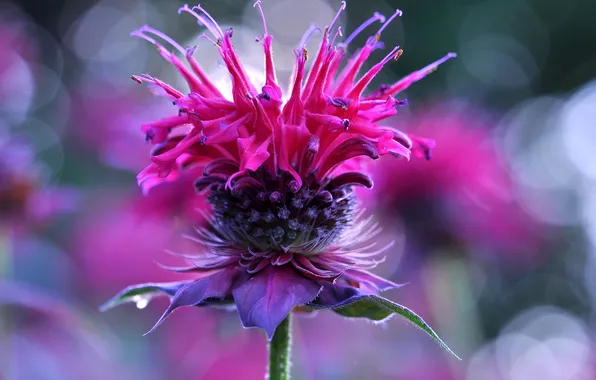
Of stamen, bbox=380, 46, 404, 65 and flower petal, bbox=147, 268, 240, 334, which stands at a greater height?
stamen, bbox=380, 46, 404, 65

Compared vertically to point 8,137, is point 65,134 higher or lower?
higher

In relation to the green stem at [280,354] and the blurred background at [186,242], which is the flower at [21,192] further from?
the green stem at [280,354]

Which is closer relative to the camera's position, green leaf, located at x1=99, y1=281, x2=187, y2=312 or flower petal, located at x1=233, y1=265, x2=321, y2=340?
flower petal, located at x1=233, y1=265, x2=321, y2=340

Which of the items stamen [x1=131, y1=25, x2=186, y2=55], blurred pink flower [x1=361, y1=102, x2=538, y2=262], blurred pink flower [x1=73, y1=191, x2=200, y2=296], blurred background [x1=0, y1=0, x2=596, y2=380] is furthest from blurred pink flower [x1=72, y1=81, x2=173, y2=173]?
stamen [x1=131, y1=25, x2=186, y2=55]

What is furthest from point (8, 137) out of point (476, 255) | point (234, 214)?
point (476, 255)

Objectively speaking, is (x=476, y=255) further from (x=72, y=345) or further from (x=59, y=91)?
(x=59, y=91)

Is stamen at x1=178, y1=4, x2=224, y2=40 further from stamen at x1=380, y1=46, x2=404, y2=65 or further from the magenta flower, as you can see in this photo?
stamen at x1=380, y1=46, x2=404, y2=65

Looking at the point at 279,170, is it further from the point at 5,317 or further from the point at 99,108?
the point at 99,108
